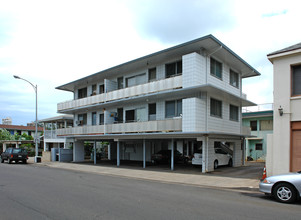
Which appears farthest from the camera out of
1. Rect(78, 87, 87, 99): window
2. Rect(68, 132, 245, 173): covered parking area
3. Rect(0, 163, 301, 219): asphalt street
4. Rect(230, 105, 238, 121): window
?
Rect(78, 87, 87, 99): window

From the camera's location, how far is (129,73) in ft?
78.5

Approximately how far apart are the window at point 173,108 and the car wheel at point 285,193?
11.2m

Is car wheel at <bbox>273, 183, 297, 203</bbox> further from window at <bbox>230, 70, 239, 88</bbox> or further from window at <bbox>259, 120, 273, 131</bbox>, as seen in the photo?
window at <bbox>259, 120, 273, 131</bbox>

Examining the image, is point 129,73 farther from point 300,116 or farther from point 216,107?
point 300,116

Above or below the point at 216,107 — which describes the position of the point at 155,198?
below

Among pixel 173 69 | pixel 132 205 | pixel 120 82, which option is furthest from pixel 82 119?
pixel 132 205

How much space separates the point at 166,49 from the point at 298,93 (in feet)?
29.3

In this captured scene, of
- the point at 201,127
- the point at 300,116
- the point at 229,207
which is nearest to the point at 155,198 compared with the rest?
the point at 229,207

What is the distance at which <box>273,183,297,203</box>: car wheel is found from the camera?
8.17 metres

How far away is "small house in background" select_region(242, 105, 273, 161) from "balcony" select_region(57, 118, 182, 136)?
1665 centimetres

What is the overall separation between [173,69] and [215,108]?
4.25 metres

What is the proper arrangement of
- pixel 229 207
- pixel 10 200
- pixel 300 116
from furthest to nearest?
1. pixel 300 116
2. pixel 10 200
3. pixel 229 207

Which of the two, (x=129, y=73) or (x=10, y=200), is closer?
(x=10, y=200)

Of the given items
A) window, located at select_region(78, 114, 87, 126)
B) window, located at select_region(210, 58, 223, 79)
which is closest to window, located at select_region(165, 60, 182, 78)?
window, located at select_region(210, 58, 223, 79)
